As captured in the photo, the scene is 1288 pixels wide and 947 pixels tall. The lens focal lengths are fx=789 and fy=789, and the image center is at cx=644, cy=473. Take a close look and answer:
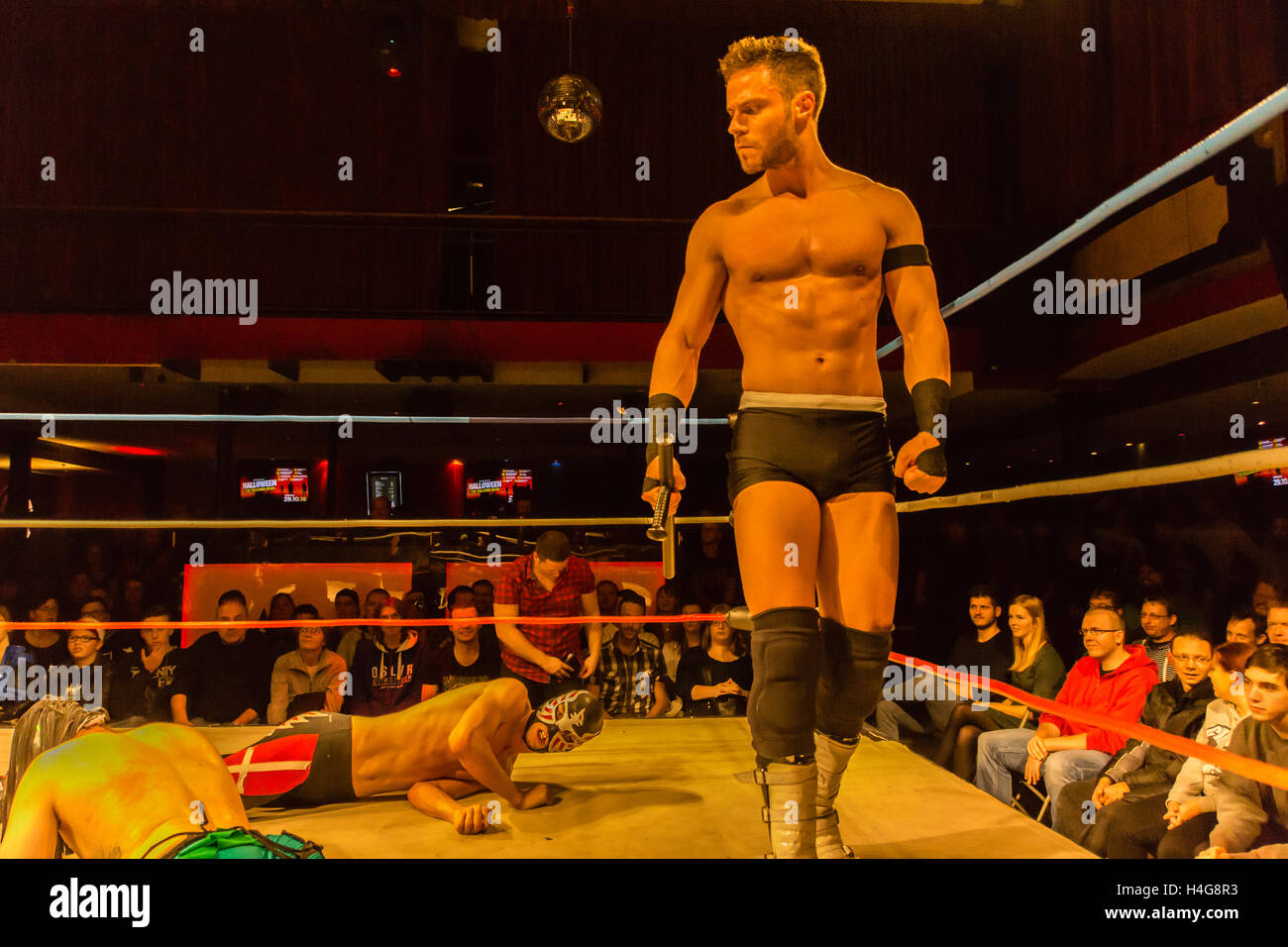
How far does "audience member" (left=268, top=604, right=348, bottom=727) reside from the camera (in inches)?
124

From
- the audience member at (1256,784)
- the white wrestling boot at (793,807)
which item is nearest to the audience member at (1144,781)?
the audience member at (1256,784)

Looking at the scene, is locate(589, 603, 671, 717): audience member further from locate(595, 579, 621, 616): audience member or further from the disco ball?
the disco ball

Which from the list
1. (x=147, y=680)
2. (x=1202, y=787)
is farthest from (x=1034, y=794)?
(x=147, y=680)

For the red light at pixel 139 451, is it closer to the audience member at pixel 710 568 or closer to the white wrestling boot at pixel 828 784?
the audience member at pixel 710 568

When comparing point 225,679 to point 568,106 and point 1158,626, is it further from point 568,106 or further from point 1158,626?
point 1158,626

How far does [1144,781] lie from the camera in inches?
72.6

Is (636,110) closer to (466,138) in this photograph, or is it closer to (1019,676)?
(466,138)

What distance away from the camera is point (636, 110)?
3.95 m

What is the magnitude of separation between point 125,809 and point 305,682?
1.79 metres

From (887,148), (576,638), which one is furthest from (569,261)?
(576,638)

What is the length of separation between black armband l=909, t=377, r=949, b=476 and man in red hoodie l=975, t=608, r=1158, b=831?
1086mm

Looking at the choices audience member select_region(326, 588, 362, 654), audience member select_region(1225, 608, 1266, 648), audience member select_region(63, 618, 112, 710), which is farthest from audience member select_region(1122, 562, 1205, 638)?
audience member select_region(63, 618, 112, 710)
